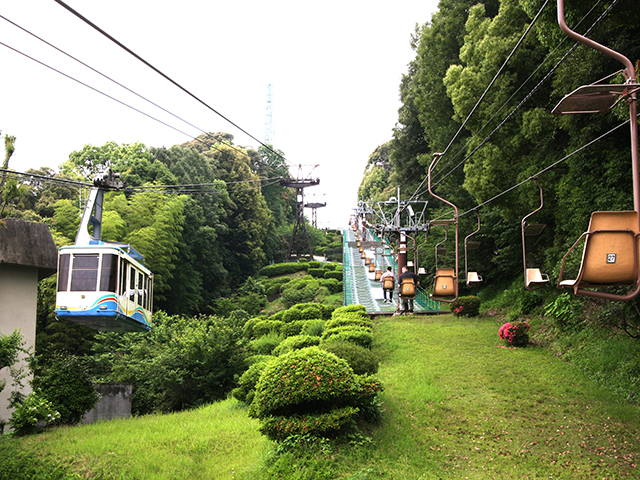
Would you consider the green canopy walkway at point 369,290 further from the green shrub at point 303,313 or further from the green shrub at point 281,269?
the green shrub at point 281,269

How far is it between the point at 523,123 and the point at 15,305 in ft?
48.1

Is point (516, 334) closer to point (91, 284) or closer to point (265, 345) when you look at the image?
point (265, 345)

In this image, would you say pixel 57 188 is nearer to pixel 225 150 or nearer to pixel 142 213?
pixel 142 213

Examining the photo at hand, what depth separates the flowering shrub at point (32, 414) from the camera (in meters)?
10.5

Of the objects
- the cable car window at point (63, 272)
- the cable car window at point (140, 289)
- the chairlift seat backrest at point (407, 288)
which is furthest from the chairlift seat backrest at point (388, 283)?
the cable car window at point (63, 272)

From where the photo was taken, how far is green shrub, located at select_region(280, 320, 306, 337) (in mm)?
18781

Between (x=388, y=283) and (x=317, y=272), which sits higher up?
(x=317, y=272)

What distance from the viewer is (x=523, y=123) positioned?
1513 cm

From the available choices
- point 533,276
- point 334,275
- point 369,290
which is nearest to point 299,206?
point 334,275

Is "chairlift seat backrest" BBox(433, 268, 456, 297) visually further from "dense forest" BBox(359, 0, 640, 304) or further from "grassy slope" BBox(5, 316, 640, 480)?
"dense forest" BBox(359, 0, 640, 304)

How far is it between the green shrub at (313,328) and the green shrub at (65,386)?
22.9ft

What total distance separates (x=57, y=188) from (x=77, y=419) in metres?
27.1

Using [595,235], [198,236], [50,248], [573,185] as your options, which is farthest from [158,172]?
[595,235]

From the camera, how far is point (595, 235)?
495 centimetres
